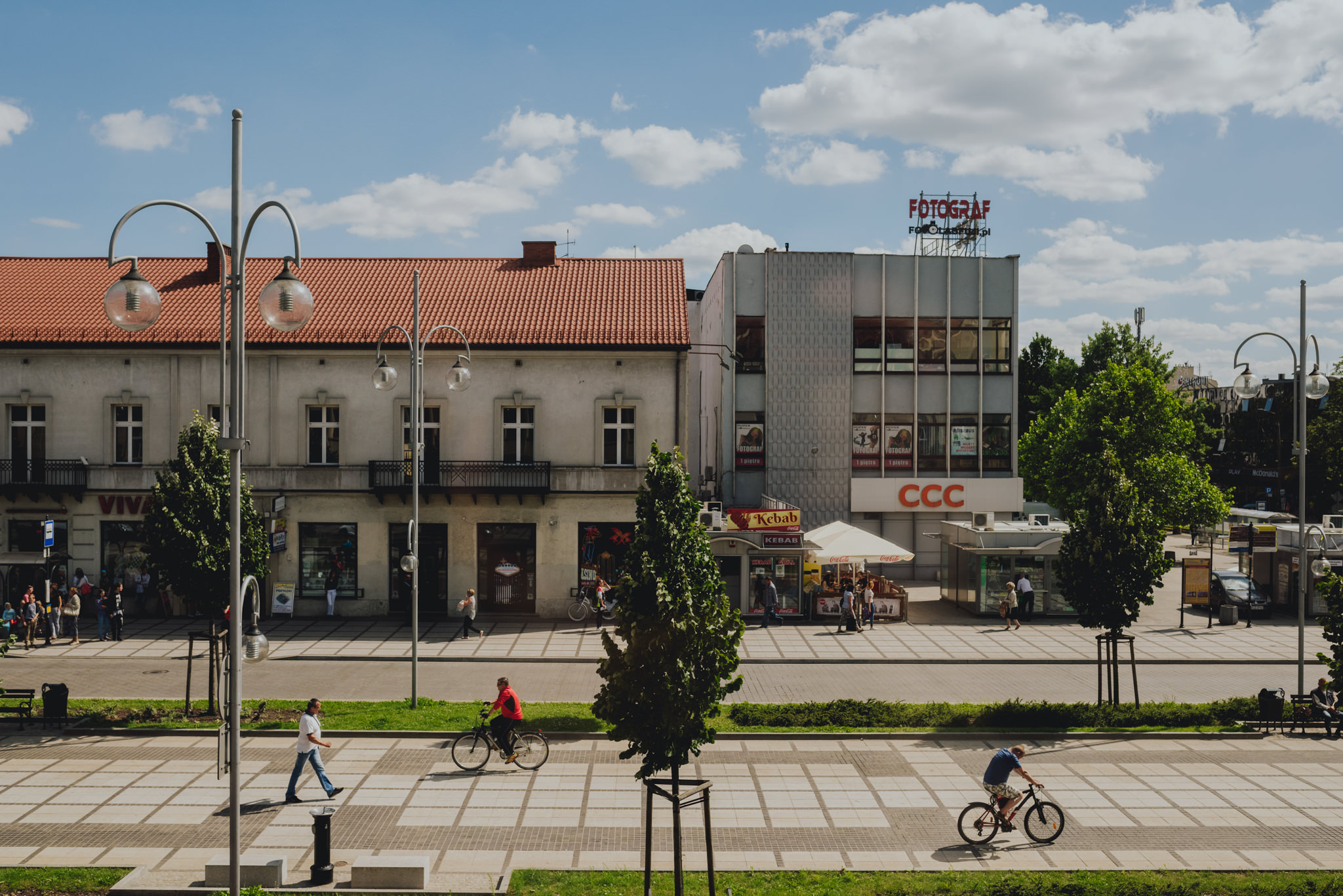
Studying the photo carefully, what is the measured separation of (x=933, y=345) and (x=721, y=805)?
29886 mm

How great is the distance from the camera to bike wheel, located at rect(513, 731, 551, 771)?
1692 centimetres

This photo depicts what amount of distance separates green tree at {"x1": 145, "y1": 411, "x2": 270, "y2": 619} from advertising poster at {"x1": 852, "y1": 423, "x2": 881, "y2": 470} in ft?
86.6

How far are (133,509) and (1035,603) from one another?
1189 inches

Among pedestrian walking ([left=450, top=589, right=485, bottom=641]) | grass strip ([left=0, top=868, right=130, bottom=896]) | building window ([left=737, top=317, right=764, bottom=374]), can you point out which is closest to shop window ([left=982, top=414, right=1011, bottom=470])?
building window ([left=737, top=317, right=764, bottom=374])

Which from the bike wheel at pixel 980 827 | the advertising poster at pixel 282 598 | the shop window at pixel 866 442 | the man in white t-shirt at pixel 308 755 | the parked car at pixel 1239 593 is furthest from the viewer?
the shop window at pixel 866 442

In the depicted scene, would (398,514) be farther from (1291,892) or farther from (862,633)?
(1291,892)

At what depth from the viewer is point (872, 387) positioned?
41.3 meters

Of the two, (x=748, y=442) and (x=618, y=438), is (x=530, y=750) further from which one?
(x=748, y=442)

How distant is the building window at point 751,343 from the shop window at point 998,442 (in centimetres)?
1004

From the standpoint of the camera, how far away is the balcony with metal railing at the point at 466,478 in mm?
31328

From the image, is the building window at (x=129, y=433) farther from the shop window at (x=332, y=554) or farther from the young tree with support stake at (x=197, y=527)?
the young tree with support stake at (x=197, y=527)

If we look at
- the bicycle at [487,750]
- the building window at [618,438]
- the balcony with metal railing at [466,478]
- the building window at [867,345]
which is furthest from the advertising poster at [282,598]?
the building window at [867,345]

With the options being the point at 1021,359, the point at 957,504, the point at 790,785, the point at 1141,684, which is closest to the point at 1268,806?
the point at 790,785

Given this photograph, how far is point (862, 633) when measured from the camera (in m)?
30.7
